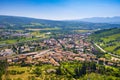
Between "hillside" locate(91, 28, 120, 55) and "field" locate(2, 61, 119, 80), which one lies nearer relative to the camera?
"field" locate(2, 61, 119, 80)

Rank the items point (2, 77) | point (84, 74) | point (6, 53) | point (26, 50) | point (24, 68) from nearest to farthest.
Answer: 1. point (2, 77)
2. point (84, 74)
3. point (24, 68)
4. point (6, 53)
5. point (26, 50)

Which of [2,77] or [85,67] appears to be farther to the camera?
[85,67]

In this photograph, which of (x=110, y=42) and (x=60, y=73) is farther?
(x=110, y=42)

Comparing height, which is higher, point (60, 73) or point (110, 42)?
point (60, 73)

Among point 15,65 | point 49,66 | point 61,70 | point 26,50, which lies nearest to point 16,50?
point 26,50

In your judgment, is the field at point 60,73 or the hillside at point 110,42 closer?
the field at point 60,73

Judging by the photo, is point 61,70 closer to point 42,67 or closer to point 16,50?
point 42,67

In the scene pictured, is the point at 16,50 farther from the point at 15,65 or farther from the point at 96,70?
the point at 96,70

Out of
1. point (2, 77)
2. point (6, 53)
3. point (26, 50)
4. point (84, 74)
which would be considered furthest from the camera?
point (26, 50)

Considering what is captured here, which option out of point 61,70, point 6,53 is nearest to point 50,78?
point 61,70
